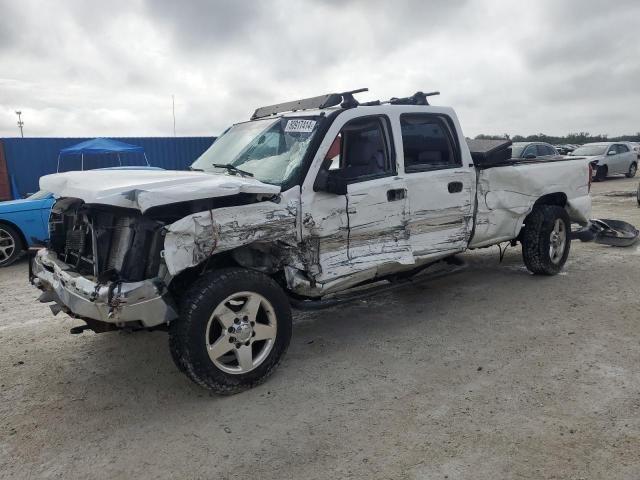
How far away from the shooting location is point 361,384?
3592mm

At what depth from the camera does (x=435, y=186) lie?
4.64m

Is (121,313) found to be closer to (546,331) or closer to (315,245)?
(315,245)

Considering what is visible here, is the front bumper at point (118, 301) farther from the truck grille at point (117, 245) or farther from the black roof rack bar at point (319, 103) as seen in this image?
the black roof rack bar at point (319, 103)

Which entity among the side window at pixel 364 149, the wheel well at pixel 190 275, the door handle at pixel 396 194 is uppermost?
the side window at pixel 364 149

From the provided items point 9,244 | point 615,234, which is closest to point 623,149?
point 615,234

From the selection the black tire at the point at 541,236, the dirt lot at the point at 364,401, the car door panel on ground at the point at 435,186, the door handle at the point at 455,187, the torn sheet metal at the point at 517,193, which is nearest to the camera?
the dirt lot at the point at 364,401

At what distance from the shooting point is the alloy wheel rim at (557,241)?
596 centimetres

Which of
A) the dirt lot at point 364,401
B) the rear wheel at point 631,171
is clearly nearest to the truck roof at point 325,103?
the dirt lot at point 364,401

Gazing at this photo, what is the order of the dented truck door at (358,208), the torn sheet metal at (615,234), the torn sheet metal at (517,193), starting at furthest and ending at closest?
1. the torn sheet metal at (615,234)
2. the torn sheet metal at (517,193)
3. the dented truck door at (358,208)

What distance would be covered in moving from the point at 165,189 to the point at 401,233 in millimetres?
2126

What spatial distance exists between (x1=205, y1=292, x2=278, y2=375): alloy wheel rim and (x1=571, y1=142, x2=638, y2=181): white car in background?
2042cm

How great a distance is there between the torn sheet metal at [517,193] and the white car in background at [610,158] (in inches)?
640

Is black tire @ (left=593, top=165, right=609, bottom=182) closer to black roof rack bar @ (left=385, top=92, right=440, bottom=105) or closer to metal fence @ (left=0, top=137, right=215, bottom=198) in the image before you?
metal fence @ (left=0, top=137, right=215, bottom=198)

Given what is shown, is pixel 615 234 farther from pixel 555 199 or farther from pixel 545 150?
pixel 545 150
